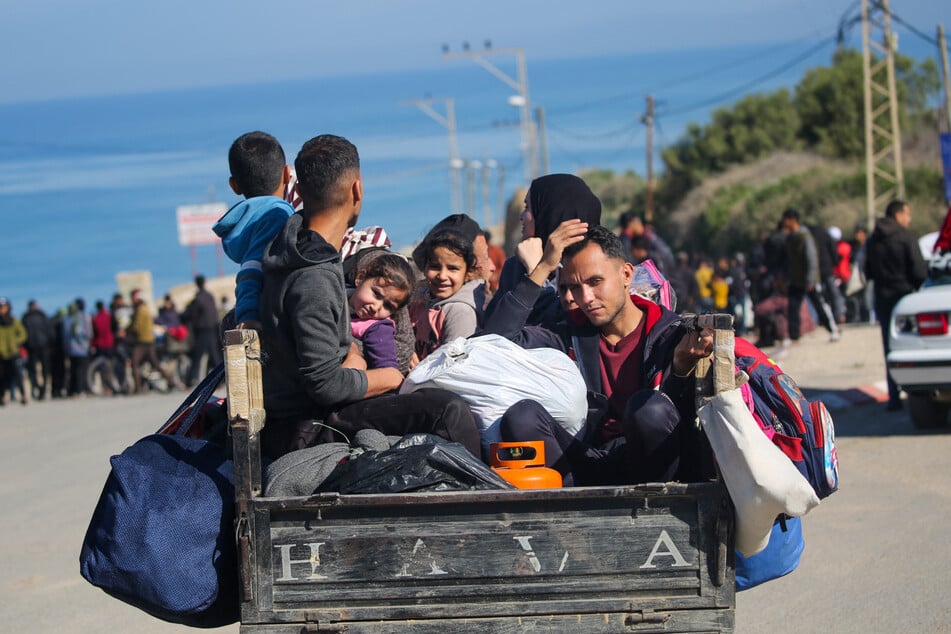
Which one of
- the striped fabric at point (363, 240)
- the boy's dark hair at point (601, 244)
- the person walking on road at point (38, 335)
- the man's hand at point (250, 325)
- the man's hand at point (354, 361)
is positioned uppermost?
the striped fabric at point (363, 240)

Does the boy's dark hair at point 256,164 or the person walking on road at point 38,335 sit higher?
the boy's dark hair at point 256,164

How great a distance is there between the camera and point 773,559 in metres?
4.12

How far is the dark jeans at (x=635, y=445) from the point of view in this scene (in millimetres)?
3979

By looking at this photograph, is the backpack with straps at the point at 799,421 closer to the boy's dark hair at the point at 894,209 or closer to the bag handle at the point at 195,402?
the bag handle at the point at 195,402

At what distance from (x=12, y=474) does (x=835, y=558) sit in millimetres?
8860

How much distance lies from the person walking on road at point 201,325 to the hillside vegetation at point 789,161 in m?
21.8

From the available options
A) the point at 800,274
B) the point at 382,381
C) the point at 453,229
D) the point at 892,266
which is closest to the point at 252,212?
the point at 382,381

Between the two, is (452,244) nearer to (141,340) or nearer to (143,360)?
(141,340)

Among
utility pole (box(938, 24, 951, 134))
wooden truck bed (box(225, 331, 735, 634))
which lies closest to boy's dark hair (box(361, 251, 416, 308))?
wooden truck bed (box(225, 331, 735, 634))

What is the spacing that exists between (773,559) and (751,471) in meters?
0.77

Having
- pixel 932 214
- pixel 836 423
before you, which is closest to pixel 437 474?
pixel 836 423

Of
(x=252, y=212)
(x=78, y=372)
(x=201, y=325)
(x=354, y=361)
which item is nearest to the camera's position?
(x=354, y=361)

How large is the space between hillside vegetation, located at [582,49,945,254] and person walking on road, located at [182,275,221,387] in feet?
71.4

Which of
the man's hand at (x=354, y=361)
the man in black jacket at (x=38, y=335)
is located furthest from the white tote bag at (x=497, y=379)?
the man in black jacket at (x=38, y=335)
